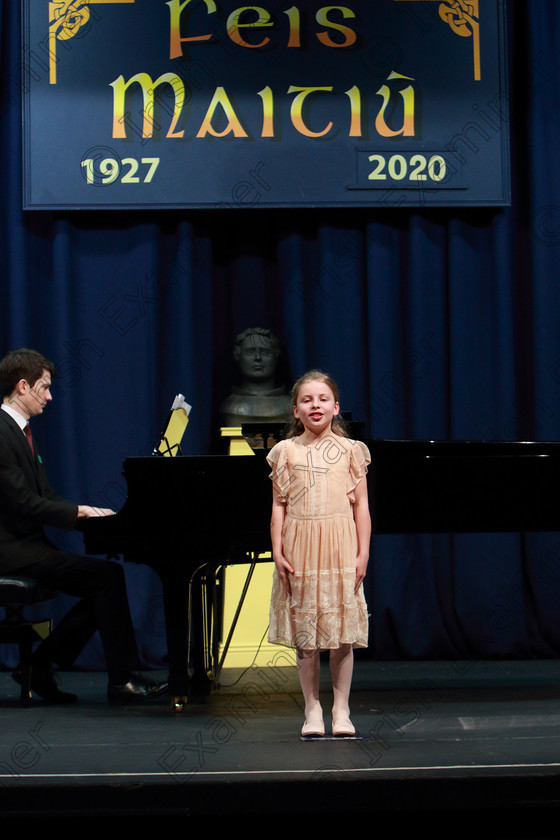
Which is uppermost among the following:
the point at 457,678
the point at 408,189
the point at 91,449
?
the point at 408,189

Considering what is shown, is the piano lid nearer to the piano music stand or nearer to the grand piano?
the grand piano

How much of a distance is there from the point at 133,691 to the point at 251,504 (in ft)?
2.86

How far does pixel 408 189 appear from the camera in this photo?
16.0 ft

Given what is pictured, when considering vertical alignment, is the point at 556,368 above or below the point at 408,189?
below

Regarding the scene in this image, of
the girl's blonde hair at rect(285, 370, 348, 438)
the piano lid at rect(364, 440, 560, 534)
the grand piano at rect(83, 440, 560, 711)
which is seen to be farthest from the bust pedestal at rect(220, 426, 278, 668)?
the girl's blonde hair at rect(285, 370, 348, 438)

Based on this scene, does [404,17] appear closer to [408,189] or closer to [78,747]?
[408,189]

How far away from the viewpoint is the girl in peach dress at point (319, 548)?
2875 mm

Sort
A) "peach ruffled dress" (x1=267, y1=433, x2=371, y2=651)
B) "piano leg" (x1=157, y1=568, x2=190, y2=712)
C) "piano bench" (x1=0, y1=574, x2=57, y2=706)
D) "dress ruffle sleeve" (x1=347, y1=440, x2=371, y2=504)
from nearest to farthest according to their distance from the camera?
"peach ruffled dress" (x1=267, y1=433, x2=371, y2=651) < "dress ruffle sleeve" (x1=347, y1=440, x2=371, y2=504) < "piano leg" (x1=157, y1=568, x2=190, y2=712) < "piano bench" (x1=0, y1=574, x2=57, y2=706)

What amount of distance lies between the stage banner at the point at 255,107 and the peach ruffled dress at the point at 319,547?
2202 millimetres

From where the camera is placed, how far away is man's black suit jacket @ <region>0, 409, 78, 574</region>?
362cm

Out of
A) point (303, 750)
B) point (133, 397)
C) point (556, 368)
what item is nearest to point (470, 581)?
point (556, 368)

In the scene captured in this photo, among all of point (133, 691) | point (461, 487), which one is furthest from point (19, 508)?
point (461, 487)

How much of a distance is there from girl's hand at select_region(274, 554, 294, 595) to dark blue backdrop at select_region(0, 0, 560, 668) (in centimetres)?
203

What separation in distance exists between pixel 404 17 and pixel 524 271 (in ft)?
4.49
